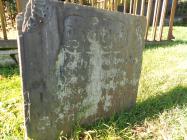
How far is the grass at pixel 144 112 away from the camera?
220cm

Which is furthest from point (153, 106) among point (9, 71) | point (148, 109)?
point (9, 71)

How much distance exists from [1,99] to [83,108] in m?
1.13

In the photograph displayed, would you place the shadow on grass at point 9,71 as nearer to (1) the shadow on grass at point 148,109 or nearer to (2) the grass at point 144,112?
(2) the grass at point 144,112

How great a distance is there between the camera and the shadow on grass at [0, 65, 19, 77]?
3.70 m

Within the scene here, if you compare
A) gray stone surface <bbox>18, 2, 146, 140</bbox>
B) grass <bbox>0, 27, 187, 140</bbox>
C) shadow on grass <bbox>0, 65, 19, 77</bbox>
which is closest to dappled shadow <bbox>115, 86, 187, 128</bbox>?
grass <bbox>0, 27, 187, 140</bbox>

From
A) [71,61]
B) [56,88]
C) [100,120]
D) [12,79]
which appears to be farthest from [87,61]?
[12,79]

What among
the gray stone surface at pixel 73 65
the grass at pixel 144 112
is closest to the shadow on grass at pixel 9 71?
the grass at pixel 144 112

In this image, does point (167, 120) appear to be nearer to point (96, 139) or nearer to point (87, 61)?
point (96, 139)

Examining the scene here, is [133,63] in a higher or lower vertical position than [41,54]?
lower

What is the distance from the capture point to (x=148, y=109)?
2.63m

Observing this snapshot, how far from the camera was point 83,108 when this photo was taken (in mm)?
2264

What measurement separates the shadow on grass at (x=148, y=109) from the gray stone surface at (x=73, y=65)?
0.10 m

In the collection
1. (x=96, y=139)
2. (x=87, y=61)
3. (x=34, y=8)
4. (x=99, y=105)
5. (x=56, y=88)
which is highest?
(x=34, y=8)

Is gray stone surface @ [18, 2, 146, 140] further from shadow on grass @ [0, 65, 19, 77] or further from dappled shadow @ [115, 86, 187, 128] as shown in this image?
shadow on grass @ [0, 65, 19, 77]
